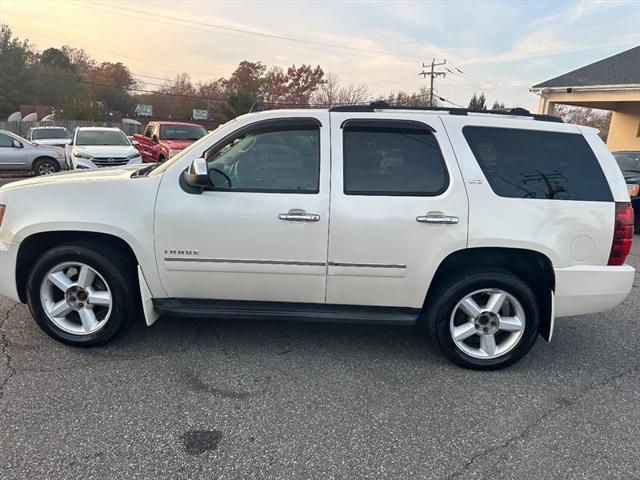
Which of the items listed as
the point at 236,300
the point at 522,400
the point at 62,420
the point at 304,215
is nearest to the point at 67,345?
the point at 62,420

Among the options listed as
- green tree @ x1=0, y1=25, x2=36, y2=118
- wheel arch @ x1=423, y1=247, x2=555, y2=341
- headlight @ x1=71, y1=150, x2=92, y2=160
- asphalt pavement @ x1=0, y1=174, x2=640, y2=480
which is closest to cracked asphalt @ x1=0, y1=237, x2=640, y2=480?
asphalt pavement @ x1=0, y1=174, x2=640, y2=480

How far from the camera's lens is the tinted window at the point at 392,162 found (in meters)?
3.27

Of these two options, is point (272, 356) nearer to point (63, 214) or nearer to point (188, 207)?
point (188, 207)

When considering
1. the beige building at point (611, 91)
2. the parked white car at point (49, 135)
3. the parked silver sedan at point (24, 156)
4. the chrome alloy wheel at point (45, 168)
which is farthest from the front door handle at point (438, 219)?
the parked white car at point (49, 135)

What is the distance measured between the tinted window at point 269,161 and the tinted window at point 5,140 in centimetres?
1366

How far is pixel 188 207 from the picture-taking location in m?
3.28

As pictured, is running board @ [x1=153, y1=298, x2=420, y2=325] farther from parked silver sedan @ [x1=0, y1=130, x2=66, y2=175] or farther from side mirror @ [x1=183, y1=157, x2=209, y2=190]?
parked silver sedan @ [x1=0, y1=130, x2=66, y2=175]

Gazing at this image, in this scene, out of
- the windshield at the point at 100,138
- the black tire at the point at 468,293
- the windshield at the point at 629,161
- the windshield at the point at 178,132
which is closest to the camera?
the black tire at the point at 468,293

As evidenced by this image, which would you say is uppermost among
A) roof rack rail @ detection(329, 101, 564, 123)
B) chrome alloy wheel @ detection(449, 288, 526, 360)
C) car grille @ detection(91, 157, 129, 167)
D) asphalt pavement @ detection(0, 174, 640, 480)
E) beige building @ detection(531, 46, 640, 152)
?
beige building @ detection(531, 46, 640, 152)

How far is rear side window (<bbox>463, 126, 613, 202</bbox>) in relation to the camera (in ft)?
10.7

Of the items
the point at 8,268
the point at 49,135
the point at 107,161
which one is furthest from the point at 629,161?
the point at 49,135

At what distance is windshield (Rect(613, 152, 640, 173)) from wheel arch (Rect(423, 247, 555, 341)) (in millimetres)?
7827

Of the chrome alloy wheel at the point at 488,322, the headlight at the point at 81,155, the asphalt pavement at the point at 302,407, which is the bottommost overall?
the asphalt pavement at the point at 302,407

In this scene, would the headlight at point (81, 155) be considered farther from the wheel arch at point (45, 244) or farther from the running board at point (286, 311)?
the running board at point (286, 311)
